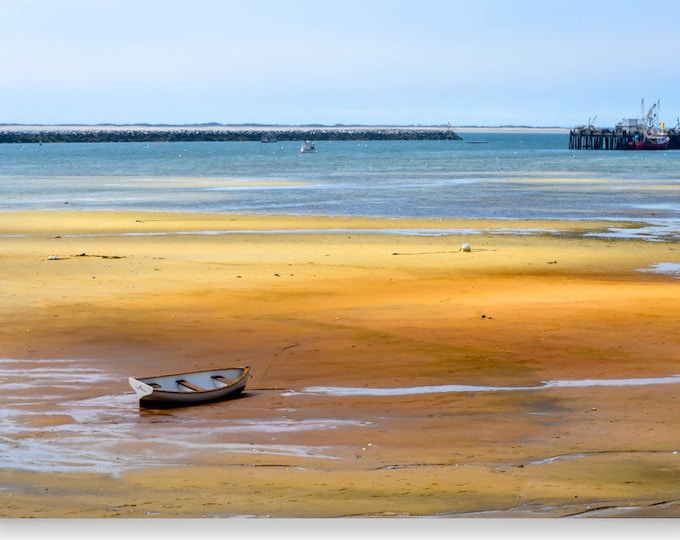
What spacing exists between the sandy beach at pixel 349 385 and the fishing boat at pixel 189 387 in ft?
0.40

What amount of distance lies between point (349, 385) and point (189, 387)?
1.56m

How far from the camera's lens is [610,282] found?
18938 mm

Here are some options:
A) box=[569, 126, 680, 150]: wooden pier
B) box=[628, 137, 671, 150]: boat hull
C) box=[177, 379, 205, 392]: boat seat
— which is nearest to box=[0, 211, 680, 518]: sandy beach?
box=[177, 379, 205, 392]: boat seat

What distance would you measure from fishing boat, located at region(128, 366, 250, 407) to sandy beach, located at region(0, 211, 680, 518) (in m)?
0.12

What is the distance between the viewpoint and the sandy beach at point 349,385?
8070mm

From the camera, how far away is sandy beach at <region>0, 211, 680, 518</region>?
807 centimetres

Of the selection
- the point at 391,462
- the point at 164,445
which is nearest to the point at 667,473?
the point at 391,462

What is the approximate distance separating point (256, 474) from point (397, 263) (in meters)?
13.2

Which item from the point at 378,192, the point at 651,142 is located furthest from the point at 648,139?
the point at 378,192

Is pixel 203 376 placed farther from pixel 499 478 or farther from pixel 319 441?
pixel 499 478

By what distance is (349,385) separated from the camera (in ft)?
38.6

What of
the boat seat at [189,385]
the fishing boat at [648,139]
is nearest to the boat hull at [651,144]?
the fishing boat at [648,139]

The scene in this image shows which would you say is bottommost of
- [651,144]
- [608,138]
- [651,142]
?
[651,144]

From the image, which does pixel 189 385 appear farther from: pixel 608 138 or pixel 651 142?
pixel 608 138
